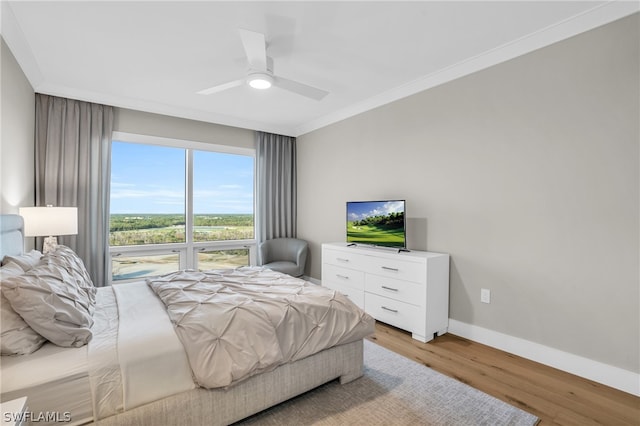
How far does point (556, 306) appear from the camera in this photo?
2.43 meters

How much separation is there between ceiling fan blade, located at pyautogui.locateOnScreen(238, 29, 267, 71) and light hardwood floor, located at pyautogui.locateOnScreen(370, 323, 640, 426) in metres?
2.62

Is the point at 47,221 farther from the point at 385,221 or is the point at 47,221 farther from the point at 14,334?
the point at 385,221

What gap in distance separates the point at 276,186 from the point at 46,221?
3017mm

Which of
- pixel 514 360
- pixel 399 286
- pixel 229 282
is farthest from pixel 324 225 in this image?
pixel 514 360

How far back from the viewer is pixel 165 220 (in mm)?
4438

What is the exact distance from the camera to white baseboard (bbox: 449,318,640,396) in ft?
6.93

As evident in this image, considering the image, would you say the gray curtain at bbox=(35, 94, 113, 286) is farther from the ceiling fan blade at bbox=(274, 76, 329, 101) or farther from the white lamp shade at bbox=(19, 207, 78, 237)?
the ceiling fan blade at bbox=(274, 76, 329, 101)

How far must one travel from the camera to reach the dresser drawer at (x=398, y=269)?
291 cm

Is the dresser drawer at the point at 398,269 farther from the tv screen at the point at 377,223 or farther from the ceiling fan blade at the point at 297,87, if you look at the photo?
the ceiling fan blade at the point at 297,87

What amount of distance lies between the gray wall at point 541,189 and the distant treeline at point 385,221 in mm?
256

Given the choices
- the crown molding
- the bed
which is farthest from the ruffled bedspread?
the crown molding

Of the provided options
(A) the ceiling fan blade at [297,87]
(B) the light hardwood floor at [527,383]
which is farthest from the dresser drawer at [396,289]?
(A) the ceiling fan blade at [297,87]

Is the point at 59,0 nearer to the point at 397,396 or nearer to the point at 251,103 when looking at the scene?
the point at 251,103

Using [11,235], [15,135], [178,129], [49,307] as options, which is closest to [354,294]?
[49,307]
